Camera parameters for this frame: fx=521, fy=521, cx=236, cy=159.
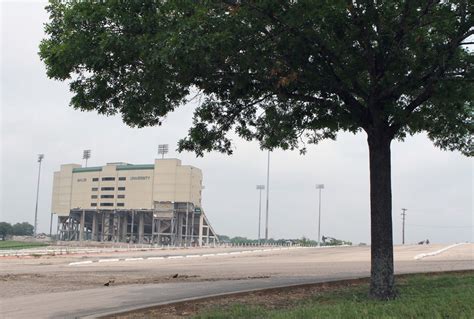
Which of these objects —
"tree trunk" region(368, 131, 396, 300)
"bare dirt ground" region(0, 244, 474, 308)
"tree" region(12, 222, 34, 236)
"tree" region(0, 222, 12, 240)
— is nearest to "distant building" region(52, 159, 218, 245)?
"tree" region(0, 222, 12, 240)

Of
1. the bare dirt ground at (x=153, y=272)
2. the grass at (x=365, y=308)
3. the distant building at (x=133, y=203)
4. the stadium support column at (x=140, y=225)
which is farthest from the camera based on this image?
the stadium support column at (x=140, y=225)

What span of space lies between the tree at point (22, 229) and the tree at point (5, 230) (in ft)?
17.4

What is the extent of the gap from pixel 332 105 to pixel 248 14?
12.5ft

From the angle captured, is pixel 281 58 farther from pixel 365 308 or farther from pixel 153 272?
pixel 153 272

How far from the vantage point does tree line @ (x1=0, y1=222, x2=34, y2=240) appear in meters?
167

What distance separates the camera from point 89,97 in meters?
10.7

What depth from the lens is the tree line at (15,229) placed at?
167 metres

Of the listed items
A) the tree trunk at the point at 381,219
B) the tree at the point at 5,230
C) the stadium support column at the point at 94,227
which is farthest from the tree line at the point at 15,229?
the tree trunk at the point at 381,219

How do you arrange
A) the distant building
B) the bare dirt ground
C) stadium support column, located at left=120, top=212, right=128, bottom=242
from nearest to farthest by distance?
the bare dirt ground → the distant building → stadium support column, located at left=120, top=212, right=128, bottom=242

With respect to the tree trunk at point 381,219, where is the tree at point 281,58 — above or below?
above

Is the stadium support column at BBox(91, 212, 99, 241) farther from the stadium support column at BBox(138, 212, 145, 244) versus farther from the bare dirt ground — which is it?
the bare dirt ground

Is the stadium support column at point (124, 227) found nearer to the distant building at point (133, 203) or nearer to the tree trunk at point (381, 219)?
the distant building at point (133, 203)

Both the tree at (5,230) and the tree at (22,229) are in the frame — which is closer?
the tree at (5,230)

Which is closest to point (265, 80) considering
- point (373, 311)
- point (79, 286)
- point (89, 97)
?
point (89, 97)
